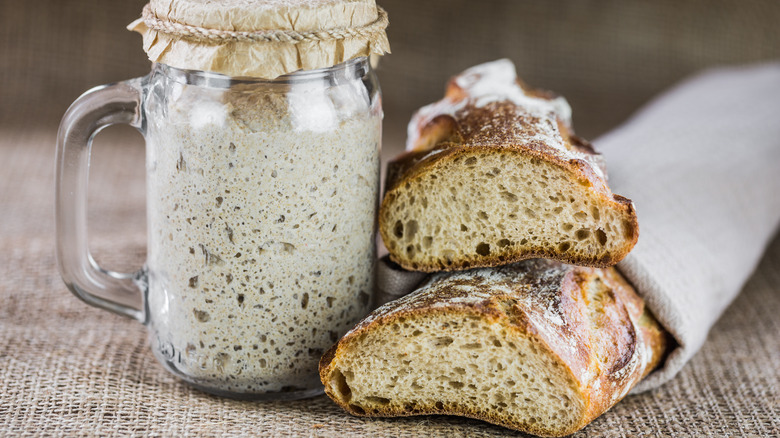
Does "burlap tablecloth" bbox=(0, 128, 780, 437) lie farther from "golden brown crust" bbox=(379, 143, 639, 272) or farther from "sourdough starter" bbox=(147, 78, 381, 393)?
"golden brown crust" bbox=(379, 143, 639, 272)

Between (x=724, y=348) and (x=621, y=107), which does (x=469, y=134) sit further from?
(x=621, y=107)

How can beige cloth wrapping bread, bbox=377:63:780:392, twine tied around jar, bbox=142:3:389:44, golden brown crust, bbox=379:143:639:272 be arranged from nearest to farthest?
twine tied around jar, bbox=142:3:389:44, golden brown crust, bbox=379:143:639:272, beige cloth wrapping bread, bbox=377:63:780:392

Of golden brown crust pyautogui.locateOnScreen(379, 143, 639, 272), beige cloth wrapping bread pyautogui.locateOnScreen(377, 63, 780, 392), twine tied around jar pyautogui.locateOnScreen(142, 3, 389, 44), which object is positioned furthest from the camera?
beige cloth wrapping bread pyautogui.locateOnScreen(377, 63, 780, 392)

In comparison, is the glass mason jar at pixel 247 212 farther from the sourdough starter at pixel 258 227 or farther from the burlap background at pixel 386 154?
the burlap background at pixel 386 154

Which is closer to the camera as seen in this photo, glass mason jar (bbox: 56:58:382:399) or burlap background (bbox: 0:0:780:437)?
glass mason jar (bbox: 56:58:382:399)

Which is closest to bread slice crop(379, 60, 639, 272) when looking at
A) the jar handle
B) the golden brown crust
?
the golden brown crust

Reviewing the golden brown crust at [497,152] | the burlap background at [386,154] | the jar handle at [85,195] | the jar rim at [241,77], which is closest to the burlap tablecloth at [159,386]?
the burlap background at [386,154]

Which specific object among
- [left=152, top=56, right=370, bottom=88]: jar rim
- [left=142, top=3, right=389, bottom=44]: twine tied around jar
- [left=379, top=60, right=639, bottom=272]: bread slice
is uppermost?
[left=142, top=3, right=389, bottom=44]: twine tied around jar
